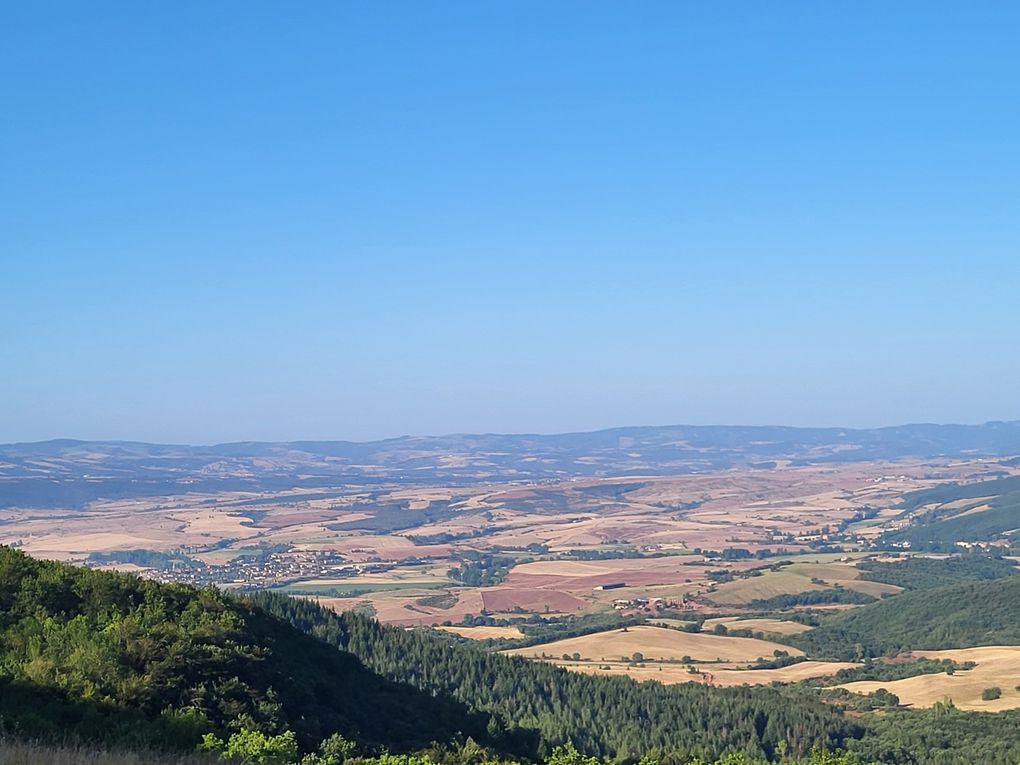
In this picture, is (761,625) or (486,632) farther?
(761,625)

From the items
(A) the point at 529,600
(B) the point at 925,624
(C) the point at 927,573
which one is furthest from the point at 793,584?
(A) the point at 529,600

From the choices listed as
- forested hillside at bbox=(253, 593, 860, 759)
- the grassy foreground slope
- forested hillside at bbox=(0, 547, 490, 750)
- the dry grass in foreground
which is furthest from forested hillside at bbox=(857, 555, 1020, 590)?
the dry grass in foreground

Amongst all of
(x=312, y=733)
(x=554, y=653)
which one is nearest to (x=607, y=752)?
(x=312, y=733)

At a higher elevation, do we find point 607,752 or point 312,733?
point 312,733

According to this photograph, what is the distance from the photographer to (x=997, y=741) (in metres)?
74.2

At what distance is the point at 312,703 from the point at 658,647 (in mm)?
87206

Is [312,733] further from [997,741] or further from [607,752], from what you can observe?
[997,741]

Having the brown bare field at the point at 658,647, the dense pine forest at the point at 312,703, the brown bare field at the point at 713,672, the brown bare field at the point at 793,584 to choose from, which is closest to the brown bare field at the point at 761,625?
the brown bare field at the point at 658,647

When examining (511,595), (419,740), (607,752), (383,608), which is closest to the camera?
(419,740)

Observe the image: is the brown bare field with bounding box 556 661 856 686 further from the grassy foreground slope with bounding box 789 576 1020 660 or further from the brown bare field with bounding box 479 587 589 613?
the brown bare field with bounding box 479 587 589 613

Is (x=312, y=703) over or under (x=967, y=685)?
over

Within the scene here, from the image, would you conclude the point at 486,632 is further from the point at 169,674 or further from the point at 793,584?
the point at 169,674

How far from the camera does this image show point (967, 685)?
9731 centimetres

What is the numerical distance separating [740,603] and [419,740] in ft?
430
